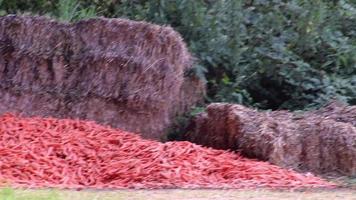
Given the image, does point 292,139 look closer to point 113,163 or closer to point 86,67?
point 113,163

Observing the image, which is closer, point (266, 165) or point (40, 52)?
point (266, 165)

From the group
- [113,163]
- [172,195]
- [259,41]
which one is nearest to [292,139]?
[113,163]

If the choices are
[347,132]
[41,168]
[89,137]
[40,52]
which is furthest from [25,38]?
[347,132]

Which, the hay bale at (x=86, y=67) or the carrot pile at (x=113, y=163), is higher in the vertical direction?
the hay bale at (x=86, y=67)

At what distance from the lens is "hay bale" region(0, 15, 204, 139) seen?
9.66 metres

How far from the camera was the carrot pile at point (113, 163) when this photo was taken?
747cm

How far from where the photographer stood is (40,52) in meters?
9.66

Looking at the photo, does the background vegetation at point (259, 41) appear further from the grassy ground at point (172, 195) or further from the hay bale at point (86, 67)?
the grassy ground at point (172, 195)

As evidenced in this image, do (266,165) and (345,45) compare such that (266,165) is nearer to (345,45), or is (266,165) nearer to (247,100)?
(247,100)

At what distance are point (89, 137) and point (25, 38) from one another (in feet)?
5.92

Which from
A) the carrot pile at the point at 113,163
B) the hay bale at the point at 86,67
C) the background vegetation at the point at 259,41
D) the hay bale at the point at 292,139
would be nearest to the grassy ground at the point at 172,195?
the carrot pile at the point at 113,163

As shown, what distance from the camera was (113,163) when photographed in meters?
8.00

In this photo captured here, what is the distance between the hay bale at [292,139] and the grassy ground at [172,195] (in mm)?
1685

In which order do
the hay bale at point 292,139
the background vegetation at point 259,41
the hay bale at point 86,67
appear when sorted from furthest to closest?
the background vegetation at point 259,41 → the hay bale at point 86,67 → the hay bale at point 292,139
